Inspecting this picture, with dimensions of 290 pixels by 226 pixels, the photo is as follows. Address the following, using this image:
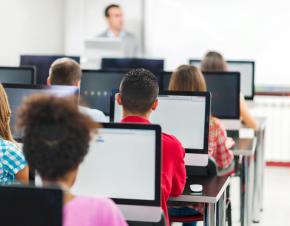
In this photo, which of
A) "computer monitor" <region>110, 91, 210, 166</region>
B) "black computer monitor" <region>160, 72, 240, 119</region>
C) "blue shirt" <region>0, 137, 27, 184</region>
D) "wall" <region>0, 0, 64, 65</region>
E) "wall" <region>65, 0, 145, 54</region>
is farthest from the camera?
"wall" <region>65, 0, 145, 54</region>

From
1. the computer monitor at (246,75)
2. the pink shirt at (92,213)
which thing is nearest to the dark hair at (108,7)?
the computer monitor at (246,75)

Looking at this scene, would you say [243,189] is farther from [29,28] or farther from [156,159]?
[29,28]

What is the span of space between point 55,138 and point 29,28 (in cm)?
624

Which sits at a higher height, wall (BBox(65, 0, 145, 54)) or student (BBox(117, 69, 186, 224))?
wall (BBox(65, 0, 145, 54))

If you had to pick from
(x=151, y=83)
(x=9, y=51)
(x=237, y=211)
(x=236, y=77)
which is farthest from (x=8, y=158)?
(x=9, y=51)

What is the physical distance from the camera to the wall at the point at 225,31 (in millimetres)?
7750

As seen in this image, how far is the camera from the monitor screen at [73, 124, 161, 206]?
8.48 feet

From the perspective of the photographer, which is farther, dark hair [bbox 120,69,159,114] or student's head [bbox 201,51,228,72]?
student's head [bbox 201,51,228,72]

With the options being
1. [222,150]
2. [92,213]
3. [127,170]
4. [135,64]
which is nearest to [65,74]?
[222,150]

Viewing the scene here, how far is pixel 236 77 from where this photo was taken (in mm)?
5227

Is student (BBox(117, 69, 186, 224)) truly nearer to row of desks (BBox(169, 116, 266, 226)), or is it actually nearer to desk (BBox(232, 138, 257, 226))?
row of desks (BBox(169, 116, 266, 226))

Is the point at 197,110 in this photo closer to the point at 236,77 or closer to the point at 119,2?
the point at 236,77

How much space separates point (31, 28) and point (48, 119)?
6268mm

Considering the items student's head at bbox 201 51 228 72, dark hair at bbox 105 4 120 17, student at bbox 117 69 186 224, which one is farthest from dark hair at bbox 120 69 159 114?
dark hair at bbox 105 4 120 17
